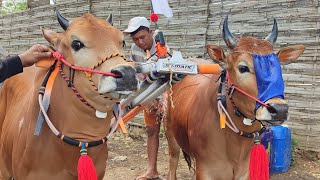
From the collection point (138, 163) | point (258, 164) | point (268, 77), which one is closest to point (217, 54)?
point (268, 77)

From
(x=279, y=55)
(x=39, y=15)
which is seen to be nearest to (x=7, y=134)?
(x=279, y=55)

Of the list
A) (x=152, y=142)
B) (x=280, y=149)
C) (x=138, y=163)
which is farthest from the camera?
(x=138, y=163)

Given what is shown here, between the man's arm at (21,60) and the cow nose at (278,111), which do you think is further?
the cow nose at (278,111)

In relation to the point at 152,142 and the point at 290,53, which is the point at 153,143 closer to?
the point at 152,142

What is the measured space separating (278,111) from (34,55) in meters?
2.02

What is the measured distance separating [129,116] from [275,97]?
60.5 inches

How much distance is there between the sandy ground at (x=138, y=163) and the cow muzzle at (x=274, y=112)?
9.89 feet

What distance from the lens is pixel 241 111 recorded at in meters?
3.84

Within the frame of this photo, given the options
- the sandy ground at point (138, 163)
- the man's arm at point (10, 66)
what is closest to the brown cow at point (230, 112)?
the man's arm at point (10, 66)

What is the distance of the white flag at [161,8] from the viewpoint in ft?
17.3

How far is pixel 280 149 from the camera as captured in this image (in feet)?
20.0

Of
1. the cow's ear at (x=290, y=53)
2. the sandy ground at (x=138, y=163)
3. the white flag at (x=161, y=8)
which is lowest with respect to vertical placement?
the sandy ground at (x=138, y=163)

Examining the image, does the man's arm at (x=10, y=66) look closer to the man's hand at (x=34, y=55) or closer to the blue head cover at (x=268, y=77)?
the man's hand at (x=34, y=55)

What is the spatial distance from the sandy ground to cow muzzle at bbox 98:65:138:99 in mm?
3924
